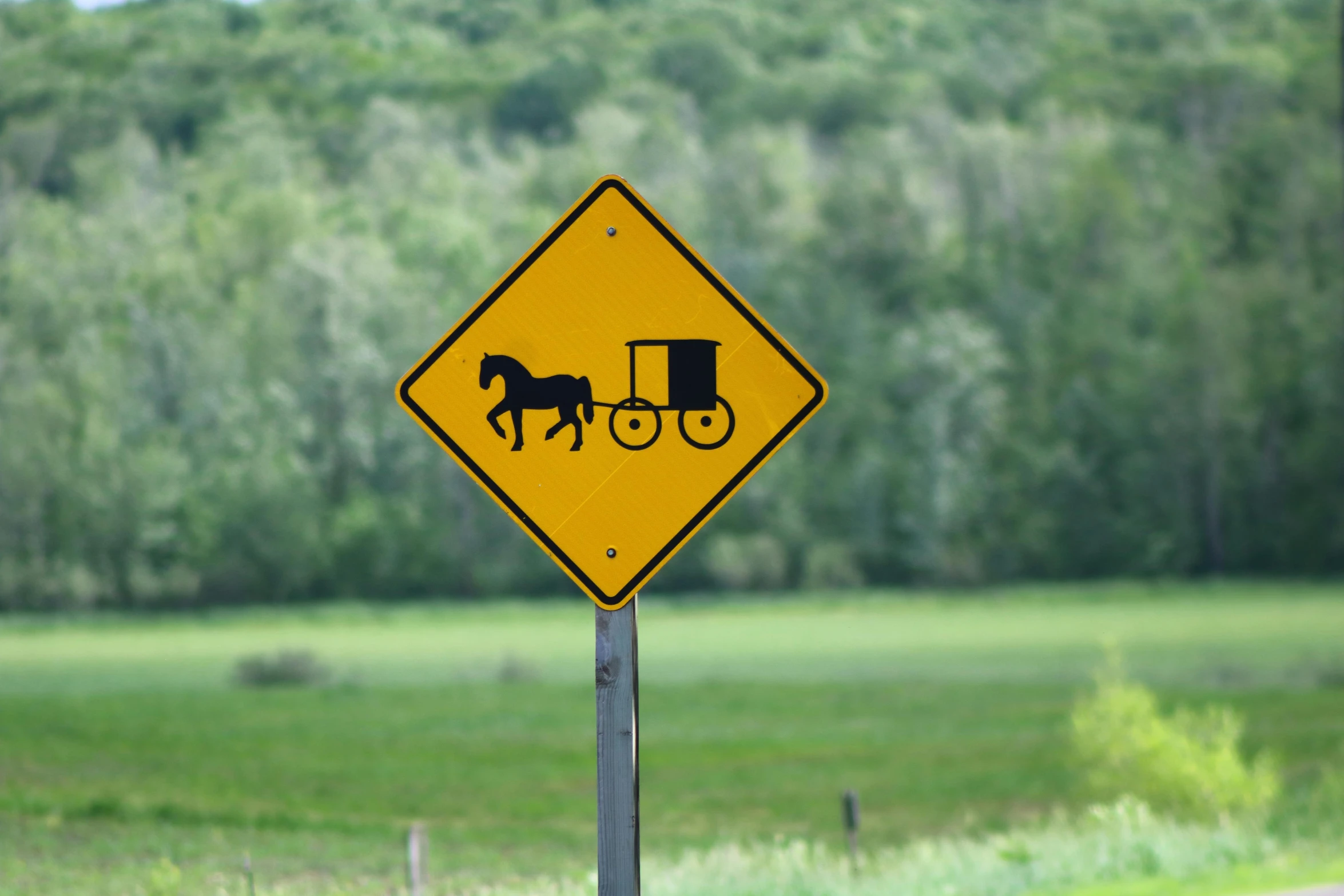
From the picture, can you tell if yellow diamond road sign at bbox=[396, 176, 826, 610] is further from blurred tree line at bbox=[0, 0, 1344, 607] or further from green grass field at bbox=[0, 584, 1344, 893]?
blurred tree line at bbox=[0, 0, 1344, 607]

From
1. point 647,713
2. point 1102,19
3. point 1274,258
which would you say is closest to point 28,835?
point 647,713

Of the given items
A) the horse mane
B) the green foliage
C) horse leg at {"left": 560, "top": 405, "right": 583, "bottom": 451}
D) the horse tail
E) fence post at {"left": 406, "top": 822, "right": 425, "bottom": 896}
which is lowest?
the green foliage

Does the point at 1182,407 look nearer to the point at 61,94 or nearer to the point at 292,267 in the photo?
the point at 292,267

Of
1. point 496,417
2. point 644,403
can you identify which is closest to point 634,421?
point 644,403

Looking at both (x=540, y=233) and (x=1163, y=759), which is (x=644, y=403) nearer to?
(x=1163, y=759)

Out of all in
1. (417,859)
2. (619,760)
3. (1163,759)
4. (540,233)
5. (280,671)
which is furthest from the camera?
(540,233)

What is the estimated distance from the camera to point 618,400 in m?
2.91

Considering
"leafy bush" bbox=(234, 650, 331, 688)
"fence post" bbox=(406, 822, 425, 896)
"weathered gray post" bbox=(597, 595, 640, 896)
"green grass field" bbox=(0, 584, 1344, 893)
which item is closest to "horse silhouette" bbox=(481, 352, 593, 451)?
"weathered gray post" bbox=(597, 595, 640, 896)

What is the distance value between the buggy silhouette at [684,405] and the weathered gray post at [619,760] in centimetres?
36

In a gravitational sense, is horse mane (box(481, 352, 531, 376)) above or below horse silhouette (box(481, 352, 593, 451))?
above

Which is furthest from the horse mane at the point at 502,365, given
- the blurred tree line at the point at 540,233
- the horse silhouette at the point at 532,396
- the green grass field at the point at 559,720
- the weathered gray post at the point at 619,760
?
the blurred tree line at the point at 540,233

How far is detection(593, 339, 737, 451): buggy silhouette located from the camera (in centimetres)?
289

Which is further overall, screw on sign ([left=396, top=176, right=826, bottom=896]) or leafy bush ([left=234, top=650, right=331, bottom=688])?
leafy bush ([left=234, top=650, right=331, bottom=688])

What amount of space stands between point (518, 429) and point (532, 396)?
0.08 m
